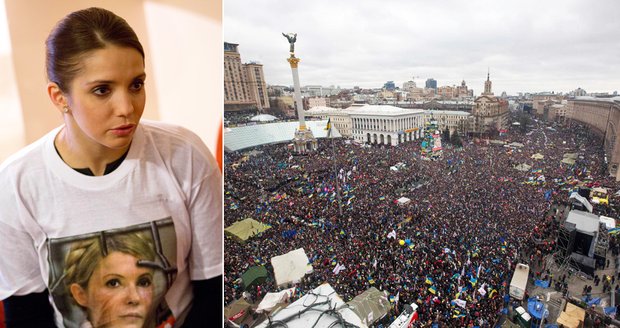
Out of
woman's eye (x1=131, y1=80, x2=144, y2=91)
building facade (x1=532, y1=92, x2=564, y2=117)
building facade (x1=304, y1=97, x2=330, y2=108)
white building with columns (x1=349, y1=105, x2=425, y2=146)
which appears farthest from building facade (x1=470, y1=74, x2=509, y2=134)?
woman's eye (x1=131, y1=80, x2=144, y2=91)

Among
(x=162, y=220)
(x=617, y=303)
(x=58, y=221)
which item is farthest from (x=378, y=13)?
(x=617, y=303)

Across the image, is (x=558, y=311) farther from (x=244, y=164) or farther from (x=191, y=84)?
(x=191, y=84)

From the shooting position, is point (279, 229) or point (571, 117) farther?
point (279, 229)

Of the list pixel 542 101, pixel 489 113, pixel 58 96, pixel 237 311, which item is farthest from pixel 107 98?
pixel 542 101

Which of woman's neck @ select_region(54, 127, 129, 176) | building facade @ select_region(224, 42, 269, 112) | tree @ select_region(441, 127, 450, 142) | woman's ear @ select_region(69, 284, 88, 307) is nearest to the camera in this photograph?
woman's neck @ select_region(54, 127, 129, 176)

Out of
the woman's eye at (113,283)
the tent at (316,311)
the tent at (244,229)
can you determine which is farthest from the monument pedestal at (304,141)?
the woman's eye at (113,283)

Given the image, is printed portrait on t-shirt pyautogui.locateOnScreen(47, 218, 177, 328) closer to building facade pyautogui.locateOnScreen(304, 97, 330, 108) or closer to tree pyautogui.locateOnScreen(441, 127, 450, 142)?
building facade pyautogui.locateOnScreen(304, 97, 330, 108)

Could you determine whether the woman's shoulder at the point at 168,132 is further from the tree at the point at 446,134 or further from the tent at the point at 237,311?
the tree at the point at 446,134
